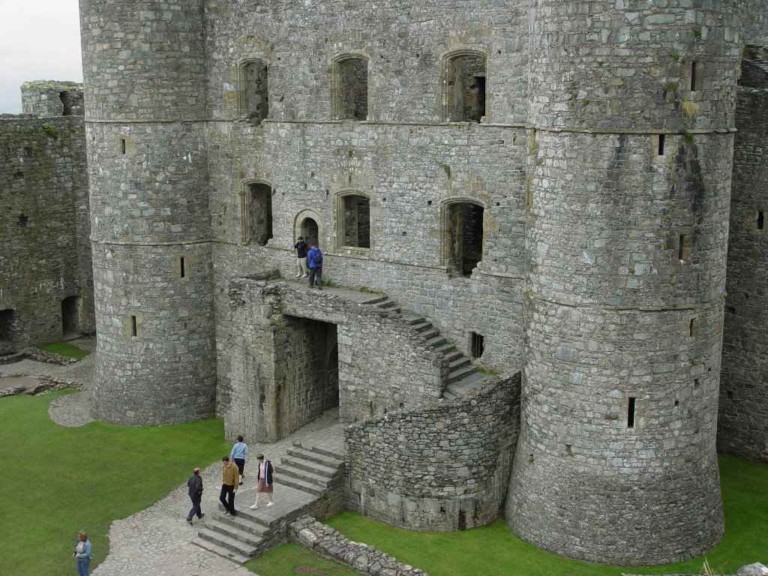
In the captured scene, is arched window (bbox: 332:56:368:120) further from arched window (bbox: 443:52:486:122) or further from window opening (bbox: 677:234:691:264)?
window opening (bbox: 677:234:691:264)

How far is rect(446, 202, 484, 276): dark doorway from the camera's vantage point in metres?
22.6

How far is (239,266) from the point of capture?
2658cm

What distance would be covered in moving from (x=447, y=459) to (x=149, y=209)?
10.8 m

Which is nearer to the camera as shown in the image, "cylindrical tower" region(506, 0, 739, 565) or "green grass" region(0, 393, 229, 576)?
"cylindrical tower" region(506, 0, 739, 565)

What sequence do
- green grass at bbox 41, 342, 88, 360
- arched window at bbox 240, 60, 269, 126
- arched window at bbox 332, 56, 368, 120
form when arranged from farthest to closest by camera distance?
green grass at bbox 41, 342, 88, 360
arched window at bbox 240, 60, 269, 126
arched window at bbox 332, 56, 368, 120

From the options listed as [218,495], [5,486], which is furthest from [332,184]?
[5,486]

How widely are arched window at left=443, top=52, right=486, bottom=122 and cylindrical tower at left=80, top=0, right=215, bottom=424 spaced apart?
7298 mm

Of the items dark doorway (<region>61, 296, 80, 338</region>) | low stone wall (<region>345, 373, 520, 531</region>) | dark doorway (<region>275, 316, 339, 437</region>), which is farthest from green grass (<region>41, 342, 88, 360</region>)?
low stone wall (<region>345, 373, 520, 531</region>)

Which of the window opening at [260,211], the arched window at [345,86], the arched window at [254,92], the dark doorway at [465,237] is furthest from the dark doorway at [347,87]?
the dark doorway at [465,237]

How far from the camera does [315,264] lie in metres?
24.2

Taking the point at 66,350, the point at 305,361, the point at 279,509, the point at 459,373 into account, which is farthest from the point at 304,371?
the point at 66,350

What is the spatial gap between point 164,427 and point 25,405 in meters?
4.52

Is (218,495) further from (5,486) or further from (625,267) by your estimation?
(625,267)

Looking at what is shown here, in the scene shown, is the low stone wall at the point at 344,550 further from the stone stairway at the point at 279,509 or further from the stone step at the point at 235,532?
the stone step at the point at 235,532
